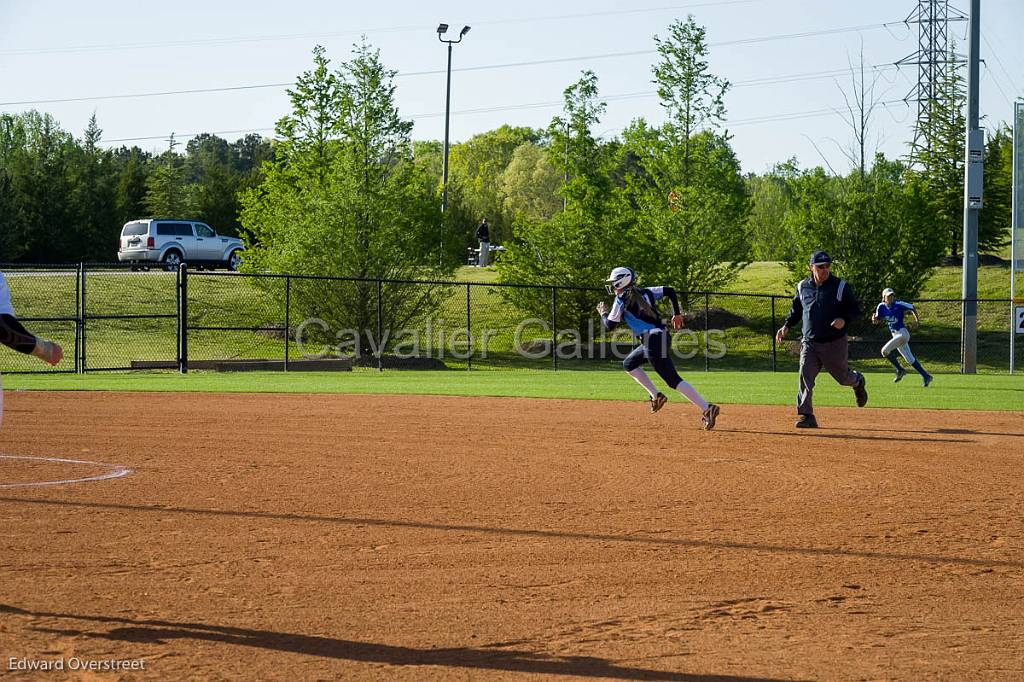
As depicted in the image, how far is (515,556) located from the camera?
23.4ft

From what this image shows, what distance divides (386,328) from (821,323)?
20203mm

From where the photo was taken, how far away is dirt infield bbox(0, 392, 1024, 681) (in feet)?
17.1

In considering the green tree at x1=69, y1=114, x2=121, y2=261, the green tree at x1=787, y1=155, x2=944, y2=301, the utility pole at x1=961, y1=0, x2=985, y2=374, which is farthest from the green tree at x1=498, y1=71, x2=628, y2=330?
the green tree at x1=69, y1=114, x2=121, y2=261

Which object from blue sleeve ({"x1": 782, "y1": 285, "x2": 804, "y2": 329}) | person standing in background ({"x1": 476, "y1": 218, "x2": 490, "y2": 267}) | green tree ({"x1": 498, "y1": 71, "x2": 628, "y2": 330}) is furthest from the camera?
person standing in background ({"x1": 476, "y1": 218, "x2": 490, "y2": 267})

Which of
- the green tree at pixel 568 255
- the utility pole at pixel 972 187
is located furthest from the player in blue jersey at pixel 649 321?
the green tree at pixel 568 255

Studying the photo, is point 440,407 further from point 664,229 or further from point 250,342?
point 664,229

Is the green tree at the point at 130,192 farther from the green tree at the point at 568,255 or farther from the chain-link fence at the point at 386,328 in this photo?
the green tree at the point at 568,255

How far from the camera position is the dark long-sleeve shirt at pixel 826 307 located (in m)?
13.4

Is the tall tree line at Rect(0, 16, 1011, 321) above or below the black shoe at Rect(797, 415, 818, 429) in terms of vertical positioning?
above

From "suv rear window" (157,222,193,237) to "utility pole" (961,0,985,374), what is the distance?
3186 cm

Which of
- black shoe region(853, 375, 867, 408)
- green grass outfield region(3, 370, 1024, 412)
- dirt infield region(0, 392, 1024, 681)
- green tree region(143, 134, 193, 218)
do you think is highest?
green tree region(143, 134, 193, 218)

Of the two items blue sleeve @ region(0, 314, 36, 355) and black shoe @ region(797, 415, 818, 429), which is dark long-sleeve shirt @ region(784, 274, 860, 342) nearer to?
black shoe @ region(797, 415, 818, 429)

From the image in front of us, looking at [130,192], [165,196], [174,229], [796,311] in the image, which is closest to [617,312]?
[796,311]

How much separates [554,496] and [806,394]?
5.65 metres
